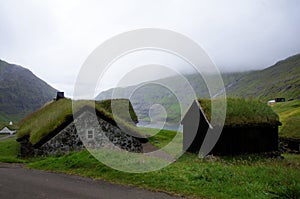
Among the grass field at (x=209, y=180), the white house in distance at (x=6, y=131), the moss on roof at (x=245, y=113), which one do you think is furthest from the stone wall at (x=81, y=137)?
the white house in distance at (x=6, y=131)

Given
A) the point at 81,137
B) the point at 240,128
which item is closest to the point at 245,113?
the point at 240,128

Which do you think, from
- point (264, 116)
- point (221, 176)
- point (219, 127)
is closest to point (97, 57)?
point (221, 176)

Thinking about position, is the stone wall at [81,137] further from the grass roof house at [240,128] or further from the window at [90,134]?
the grass roof house at [240,128]

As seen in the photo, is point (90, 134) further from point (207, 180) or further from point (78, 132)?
point (207, 180)

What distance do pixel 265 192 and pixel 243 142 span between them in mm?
16176

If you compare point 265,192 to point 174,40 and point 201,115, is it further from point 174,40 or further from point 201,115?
point 201,115

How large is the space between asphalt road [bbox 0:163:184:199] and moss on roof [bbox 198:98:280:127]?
52.0 feet

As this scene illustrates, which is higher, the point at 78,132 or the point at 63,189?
the point at 78,132

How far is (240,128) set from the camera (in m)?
25.8

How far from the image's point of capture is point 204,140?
26.1 metres

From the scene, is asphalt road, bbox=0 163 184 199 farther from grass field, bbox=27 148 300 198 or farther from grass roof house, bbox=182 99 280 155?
grass roof house, bbox=182 99 280 155

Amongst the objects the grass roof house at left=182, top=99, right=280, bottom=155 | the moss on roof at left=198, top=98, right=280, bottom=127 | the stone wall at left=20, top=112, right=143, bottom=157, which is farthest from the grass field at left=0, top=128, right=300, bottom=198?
the moss on roof at left=198, top=98, right=280, bottom=127

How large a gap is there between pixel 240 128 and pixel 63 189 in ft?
62.8

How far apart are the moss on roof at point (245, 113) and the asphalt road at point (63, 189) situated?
15.8m
